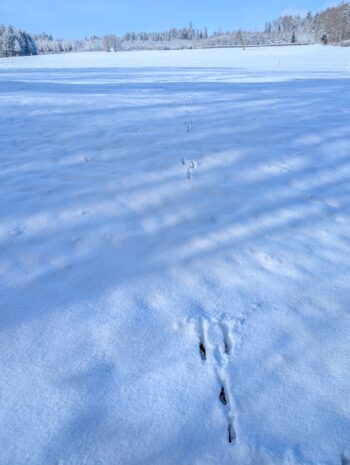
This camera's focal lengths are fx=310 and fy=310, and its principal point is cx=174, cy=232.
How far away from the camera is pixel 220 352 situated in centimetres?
165

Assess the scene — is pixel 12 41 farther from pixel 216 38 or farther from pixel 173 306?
pixel 173 306

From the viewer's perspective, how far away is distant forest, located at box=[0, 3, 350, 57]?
57.2 meters

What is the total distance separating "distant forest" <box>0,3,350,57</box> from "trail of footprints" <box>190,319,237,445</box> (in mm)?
57643

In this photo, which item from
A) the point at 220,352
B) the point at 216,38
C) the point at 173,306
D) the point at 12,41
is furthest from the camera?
the point at 216,38

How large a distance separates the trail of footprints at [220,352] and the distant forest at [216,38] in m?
57.6

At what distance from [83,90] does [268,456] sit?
32.4 feet

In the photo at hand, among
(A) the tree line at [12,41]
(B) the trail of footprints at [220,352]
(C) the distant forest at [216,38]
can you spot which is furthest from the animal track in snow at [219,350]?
(A) the tree line at [12,41]

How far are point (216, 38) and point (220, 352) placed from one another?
11124 cm

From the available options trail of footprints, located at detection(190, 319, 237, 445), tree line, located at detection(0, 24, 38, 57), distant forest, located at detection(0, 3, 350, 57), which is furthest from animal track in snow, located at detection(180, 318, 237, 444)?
tree line, located at detection(0, 24, 38, 57)

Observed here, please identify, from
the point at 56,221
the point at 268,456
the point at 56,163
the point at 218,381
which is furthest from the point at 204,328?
the point at 56,163

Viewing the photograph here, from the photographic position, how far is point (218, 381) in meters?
1.52

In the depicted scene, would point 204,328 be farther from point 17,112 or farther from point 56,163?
point 17,112

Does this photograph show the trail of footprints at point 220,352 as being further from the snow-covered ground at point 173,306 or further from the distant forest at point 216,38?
the distant forest at point 216,38

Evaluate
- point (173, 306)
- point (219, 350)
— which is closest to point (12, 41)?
point (173, 306)
